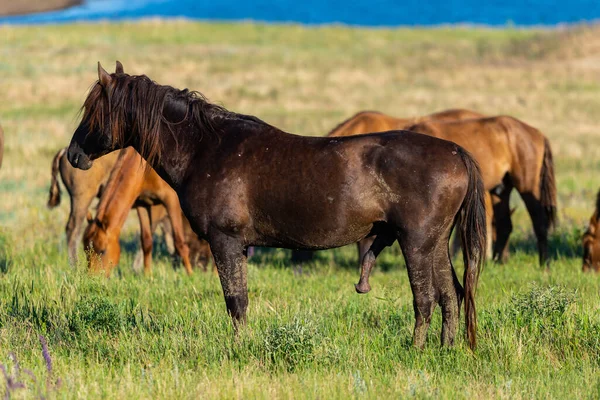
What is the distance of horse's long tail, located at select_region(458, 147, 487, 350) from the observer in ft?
19.0

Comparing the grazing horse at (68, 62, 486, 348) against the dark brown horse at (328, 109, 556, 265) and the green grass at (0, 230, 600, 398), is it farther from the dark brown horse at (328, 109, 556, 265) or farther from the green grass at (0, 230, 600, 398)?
the dark brown horse at (328, 109, 556, 265)

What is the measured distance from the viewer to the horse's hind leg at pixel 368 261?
5867mm

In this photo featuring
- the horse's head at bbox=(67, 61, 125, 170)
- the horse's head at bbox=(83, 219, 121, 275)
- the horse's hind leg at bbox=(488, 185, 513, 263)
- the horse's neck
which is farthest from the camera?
the horse's hind leg at bbox=(488, 185, 513, 263)

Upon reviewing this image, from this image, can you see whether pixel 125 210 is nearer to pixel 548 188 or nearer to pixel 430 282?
pixel 430 282

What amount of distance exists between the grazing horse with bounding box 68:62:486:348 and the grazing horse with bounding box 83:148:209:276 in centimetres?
132

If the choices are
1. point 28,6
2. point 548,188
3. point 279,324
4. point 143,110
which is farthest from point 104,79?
point 28,6

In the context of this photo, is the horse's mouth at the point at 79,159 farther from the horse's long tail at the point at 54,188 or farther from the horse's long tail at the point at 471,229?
the horse's long tail at the point at 54,188

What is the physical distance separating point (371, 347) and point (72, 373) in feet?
6.53

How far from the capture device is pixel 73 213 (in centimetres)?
1102

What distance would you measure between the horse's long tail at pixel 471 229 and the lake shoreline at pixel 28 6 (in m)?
69.5

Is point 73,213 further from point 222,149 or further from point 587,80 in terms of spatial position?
point 587,80

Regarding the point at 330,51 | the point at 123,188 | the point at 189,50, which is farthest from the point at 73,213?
the point at 330,51

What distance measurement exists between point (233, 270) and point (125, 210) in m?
3.13

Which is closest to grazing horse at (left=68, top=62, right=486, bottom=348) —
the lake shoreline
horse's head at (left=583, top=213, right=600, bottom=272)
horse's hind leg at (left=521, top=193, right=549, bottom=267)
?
horse's head at (left=583, top=213, right=600, bottom=272)
